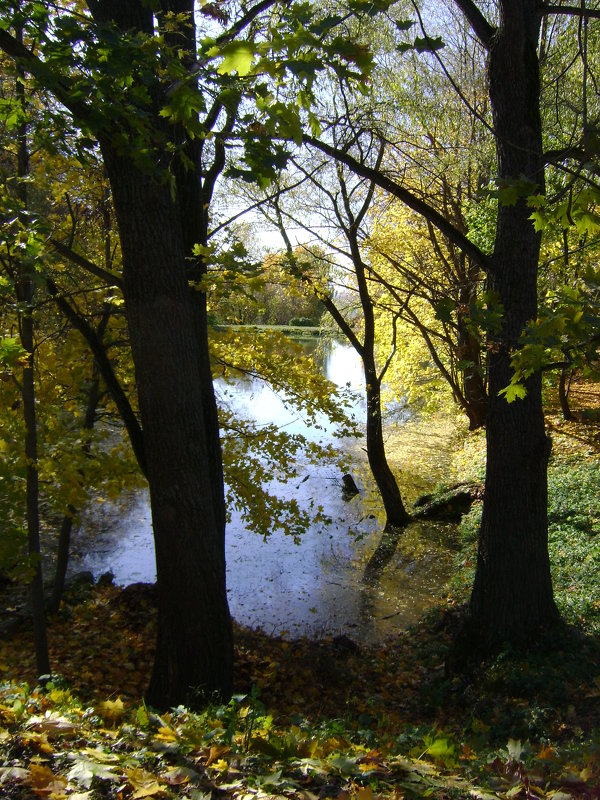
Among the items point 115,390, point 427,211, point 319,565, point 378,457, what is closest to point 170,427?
point 115,390

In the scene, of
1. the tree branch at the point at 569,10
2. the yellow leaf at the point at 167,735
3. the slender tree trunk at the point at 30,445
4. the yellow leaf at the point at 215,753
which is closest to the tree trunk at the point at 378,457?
the slender tree trunk at the point at 30,445

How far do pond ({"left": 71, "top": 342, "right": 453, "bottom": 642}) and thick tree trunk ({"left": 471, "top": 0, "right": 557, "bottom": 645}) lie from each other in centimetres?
306

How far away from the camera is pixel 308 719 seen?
5.26m

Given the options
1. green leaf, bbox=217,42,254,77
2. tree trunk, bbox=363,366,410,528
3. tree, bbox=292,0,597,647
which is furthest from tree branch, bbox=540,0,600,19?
tree trunk, bbox=363,366,410,528

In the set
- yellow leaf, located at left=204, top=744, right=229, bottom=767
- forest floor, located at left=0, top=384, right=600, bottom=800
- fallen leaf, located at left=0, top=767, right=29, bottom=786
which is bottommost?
forest floor, located at left=0, top=384, right=600, bottom=800

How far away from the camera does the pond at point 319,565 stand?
385 inches

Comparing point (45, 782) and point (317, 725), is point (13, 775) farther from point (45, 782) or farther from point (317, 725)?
point (317, 725)

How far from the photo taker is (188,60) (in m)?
5.15

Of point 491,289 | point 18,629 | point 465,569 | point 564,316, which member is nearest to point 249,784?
point 564,316

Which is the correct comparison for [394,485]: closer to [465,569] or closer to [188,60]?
[465,569]

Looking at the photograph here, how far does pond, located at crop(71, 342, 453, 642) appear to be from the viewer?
32.1 ft

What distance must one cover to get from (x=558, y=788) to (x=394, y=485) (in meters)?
11.2

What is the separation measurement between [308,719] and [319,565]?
694 cm

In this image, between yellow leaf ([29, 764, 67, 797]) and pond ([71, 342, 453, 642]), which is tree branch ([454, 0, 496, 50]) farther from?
yellow leaf ([29, 764, 67, 797])
